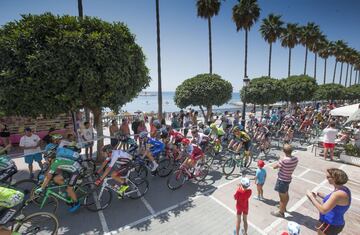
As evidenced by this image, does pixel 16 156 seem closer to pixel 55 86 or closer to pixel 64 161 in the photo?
pixel 55 86

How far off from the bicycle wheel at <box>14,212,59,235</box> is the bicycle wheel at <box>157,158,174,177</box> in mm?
3800

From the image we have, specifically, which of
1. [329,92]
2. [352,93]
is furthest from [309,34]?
[352,93]

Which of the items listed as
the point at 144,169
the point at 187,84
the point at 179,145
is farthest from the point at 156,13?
the point at 144,169

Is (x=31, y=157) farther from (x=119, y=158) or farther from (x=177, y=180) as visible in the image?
(x=177, y=180)

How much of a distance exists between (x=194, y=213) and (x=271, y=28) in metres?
28.4

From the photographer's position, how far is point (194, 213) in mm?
5129

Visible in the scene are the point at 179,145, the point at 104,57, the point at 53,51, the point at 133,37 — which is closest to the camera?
the point at 53,51

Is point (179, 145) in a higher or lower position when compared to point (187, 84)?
lower

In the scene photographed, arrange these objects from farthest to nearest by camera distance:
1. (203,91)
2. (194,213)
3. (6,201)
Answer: (203,91), (194,213), (6,201)

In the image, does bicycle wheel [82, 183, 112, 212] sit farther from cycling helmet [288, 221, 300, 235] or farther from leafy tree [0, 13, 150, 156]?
cycling helmet [288, 221, 300, 235]

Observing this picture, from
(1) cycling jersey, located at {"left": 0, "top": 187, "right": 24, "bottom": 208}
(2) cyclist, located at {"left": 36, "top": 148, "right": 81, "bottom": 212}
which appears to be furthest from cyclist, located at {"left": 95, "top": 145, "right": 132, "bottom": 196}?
(1) cycling jersey, located at {"left": 0, "top": 187, "right": 24, "bottom": 208}

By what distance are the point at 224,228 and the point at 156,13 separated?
538 inches

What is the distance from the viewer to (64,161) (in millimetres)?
4543

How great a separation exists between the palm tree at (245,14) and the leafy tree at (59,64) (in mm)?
16887
